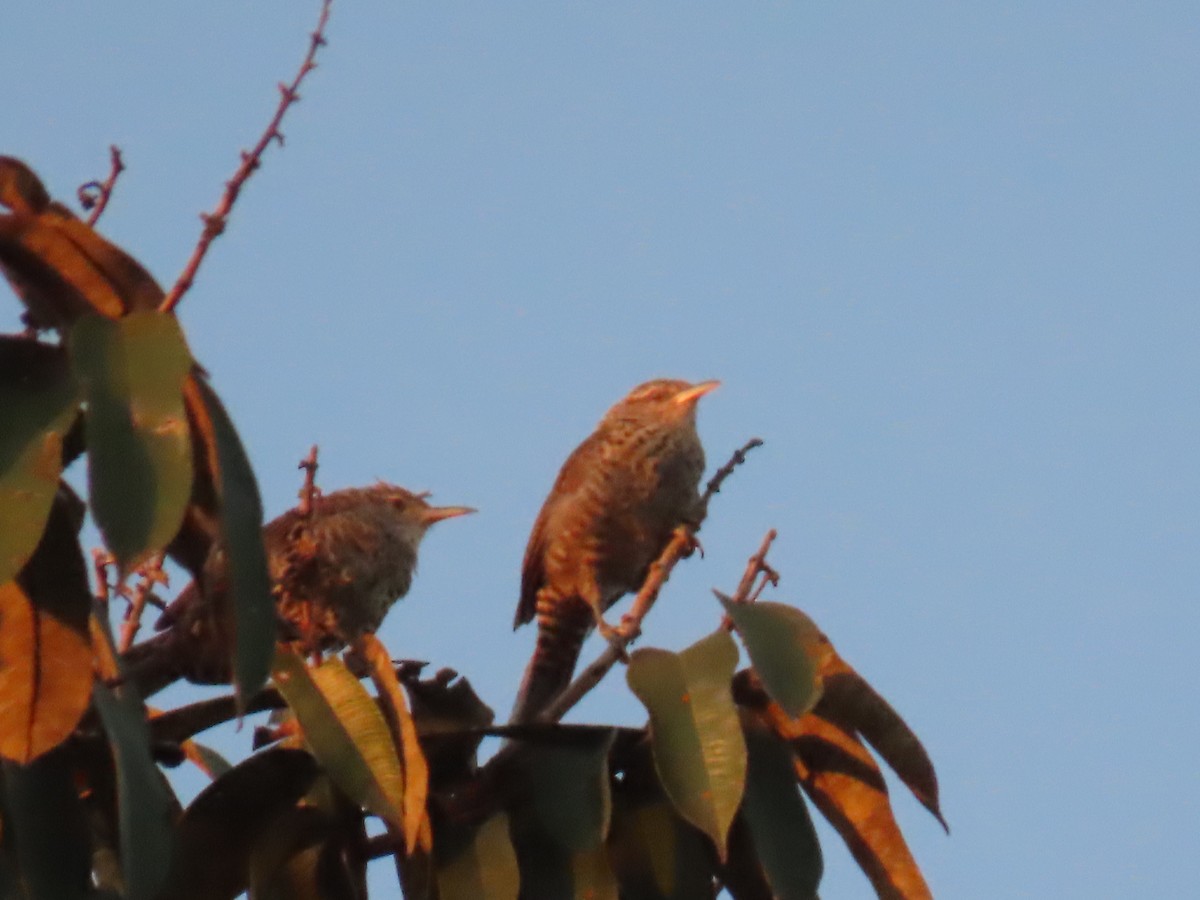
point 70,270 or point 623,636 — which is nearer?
point 70,270

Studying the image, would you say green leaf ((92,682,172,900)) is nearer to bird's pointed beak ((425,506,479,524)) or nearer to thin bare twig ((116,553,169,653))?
thin bare twig ((116,553,169,653))

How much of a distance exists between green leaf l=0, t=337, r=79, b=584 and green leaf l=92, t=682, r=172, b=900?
0.31m

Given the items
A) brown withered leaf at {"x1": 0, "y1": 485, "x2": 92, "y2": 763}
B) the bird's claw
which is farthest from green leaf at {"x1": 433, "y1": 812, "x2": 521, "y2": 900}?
brown withered leaf at {"x1": 0, "y1": 485, "x2": 92, "y2": 763}

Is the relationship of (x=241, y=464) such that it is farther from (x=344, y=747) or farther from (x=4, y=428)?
(x=344, y=747)

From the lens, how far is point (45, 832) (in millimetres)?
2293

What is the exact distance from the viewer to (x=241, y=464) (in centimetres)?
205

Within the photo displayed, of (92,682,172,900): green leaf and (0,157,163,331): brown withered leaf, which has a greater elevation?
(0,157,163,331): brown withered leaf

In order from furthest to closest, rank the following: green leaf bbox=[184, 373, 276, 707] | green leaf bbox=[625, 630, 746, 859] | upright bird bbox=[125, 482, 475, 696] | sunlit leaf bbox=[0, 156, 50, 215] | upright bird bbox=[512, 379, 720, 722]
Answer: upright bird bbox=[512, 379, 720, 722]
upright bird bbox=[125, 482, 475, 696]
green leaf bbox=[625, 630, 746, 859]
sunlit leaf bbox=[0, 156, 50, 215]
green leaf bbox=[184, 373, 276, 707]

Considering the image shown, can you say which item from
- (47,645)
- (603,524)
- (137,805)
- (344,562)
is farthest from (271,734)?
(603,524)

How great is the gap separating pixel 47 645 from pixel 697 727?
0.84 metres

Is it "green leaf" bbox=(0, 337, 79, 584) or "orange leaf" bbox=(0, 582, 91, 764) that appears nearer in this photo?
"green leaf" bbox=(0, 337, 79, 584)

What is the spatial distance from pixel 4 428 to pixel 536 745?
97cm

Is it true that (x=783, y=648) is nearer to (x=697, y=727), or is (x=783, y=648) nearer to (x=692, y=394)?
(x=697, y=727)

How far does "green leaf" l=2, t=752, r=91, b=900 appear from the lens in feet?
7.46
